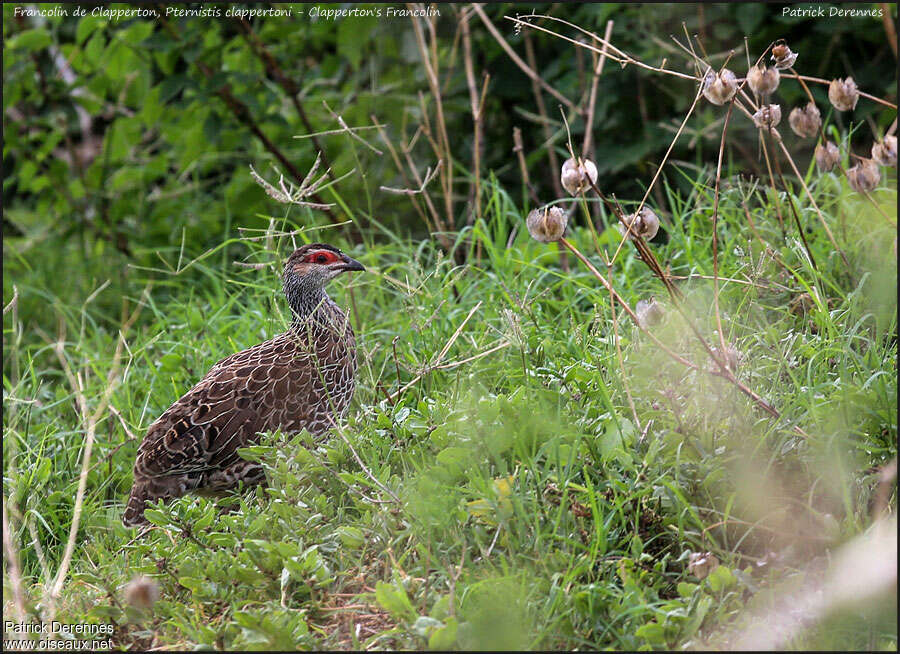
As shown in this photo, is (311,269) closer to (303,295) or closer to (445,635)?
(303,295)

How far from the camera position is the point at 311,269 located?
4074 millimetres

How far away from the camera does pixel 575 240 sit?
15.6 feet

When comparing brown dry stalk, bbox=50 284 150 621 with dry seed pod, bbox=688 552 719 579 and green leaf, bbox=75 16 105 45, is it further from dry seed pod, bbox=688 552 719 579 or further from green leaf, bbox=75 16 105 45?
green leaf, bbox=75 16 105 45

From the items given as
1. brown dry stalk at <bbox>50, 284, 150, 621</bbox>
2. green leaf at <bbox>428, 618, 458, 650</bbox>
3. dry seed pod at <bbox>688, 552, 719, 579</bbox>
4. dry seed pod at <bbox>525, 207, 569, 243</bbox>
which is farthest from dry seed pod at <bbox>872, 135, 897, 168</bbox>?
brown dry stalk at <bbox>50, 284, 150, 621</bbox>

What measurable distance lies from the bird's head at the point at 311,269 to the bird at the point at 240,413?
0.65ft

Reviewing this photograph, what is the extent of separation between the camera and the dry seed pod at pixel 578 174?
108 inches

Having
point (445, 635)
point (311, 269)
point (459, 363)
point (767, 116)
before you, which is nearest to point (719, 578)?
point (445, 635)

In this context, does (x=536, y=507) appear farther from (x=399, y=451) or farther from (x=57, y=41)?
(x=57, y=41)

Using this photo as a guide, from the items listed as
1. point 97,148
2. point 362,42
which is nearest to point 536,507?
point 362,42

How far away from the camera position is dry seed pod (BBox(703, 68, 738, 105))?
278cm

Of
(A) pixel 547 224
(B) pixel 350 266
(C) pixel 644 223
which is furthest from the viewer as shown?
(B) pixel 350 266

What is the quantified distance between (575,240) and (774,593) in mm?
2543

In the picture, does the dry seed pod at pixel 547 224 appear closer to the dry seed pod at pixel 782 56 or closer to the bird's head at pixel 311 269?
the dry seed pod at pixel 782 56

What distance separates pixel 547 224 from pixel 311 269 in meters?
1.62
